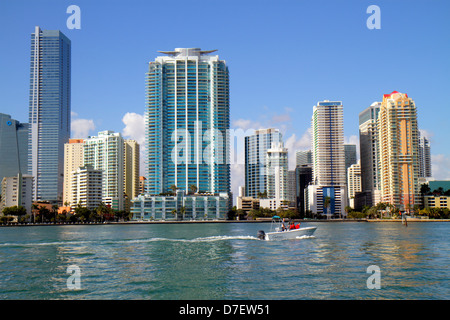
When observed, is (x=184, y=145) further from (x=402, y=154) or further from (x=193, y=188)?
(x=402, y=154)

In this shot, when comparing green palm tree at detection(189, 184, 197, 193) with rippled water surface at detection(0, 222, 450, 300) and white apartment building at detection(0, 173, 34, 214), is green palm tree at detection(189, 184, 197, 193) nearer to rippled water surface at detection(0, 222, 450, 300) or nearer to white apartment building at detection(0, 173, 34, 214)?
white apartment building at detection(0, 173, 34, 214)

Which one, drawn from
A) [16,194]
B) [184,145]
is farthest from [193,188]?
[16,194]

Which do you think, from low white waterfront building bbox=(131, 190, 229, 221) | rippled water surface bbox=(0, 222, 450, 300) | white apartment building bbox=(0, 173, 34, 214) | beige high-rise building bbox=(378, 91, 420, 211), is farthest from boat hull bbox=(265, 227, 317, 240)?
white apartment building bbox=(0, 173, 34, 214)

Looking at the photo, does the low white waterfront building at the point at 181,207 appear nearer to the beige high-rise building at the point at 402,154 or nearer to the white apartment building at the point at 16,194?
the white apartment building at the point at 16,194

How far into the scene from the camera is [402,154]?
19212 cm

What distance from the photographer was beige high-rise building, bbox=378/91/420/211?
192 m

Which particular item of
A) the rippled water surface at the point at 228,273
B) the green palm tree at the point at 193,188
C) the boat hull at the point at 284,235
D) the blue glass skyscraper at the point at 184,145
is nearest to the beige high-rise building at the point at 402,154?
the blue glass skyscraper at the point at 184,145

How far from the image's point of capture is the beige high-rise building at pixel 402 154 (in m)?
192

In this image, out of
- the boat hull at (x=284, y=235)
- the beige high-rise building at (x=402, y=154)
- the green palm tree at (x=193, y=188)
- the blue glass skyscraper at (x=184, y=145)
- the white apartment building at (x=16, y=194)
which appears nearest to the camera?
the boat hull at (x=284, y=235)
